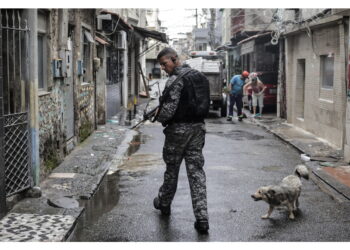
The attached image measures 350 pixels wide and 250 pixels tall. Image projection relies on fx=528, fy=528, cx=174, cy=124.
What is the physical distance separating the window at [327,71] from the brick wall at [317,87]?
0.11 m

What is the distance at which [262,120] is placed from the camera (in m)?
18.7

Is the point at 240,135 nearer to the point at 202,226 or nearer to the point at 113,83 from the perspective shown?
the point at 113,83

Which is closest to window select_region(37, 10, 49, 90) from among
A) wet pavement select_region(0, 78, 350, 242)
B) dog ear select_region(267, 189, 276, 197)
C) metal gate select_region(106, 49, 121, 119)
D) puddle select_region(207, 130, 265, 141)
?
wet pavement select_region(0, 78, 350, 242)

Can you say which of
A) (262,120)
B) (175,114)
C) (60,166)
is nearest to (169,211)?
(175,114)

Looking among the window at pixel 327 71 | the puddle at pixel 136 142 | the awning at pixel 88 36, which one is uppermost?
the awning at pixel 88 36

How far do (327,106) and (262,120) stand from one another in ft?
18.4

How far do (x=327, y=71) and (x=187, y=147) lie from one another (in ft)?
28.5

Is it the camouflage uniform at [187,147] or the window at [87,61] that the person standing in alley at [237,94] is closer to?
the window at [87,61]

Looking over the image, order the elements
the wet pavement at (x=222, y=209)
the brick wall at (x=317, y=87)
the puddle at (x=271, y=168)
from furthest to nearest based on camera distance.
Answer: the brick wall at (x=317, y=87) → the puddle at (x=271, y=168) → the wet pavement at (x=222, y=209)

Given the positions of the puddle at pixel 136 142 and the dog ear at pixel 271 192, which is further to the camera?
the puddle at pixel 136 142

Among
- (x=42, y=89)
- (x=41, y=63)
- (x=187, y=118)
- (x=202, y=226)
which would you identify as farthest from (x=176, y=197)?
(x=41, y=63)

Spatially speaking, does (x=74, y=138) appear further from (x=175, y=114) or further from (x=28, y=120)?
(x=175, y=114)

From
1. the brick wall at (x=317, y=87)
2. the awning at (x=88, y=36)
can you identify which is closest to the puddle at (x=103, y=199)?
the awning at (x=88, y=36)

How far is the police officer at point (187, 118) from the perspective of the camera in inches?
225
